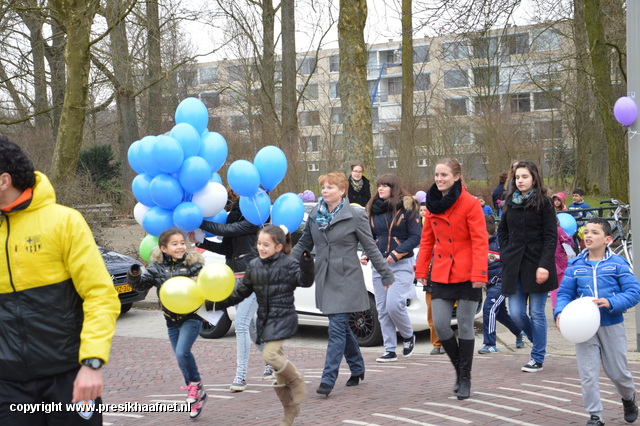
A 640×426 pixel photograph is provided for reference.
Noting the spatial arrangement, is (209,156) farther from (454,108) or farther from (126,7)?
(454,108)

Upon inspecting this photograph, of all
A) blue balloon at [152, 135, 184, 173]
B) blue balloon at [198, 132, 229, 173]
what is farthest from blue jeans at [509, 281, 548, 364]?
blue balloon at [152, 135, 184, 173]

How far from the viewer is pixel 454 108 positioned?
34344 millimetres

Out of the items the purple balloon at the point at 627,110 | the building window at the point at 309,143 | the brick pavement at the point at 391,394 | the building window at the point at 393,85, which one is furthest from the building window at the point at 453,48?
the building window at the point at 393,85

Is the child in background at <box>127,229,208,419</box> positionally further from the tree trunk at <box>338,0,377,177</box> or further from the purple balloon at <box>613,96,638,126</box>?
the tree trunk at <box>338,0,377,177</box>

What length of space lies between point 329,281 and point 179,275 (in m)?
1.41

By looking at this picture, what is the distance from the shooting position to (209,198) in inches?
265

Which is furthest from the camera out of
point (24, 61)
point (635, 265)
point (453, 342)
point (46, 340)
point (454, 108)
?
point (454, 108)

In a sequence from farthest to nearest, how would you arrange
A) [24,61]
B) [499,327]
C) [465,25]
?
[24,61]
[465,25]
[499,327]

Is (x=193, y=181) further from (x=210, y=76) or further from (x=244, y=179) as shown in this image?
(x=210, y=76)

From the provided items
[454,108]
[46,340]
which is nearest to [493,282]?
[46,340]

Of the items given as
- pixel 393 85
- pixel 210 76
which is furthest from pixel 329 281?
pixel 393 85

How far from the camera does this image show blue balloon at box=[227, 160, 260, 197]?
6.86 metres

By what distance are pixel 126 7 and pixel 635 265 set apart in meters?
13.0

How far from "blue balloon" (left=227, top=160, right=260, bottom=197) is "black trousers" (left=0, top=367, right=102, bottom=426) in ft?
11.5
